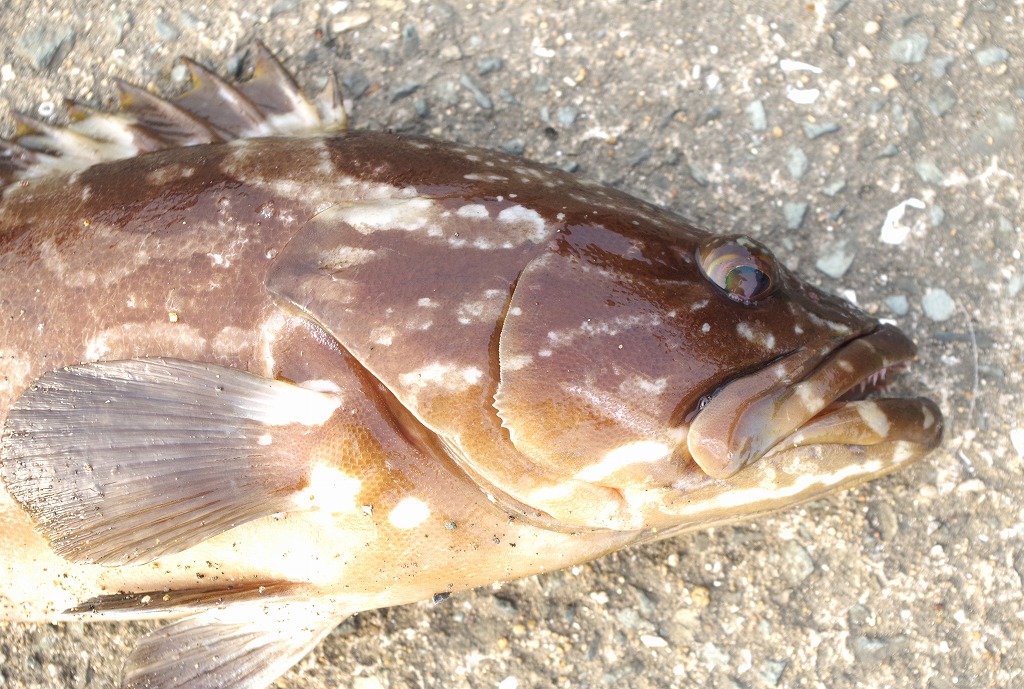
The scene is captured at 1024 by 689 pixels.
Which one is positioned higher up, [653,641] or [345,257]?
[345,257]

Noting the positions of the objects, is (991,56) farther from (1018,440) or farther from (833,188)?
(1018,440)

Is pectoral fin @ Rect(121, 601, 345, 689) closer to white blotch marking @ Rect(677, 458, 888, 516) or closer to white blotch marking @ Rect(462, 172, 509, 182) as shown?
white blotch marking @ Rect(677, 458, 888, 516)

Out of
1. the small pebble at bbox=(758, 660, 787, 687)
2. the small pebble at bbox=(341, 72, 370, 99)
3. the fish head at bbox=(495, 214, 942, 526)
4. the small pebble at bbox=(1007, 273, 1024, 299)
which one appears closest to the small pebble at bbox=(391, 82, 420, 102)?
the small pebble at bbox=(341, 72, 370, 99)

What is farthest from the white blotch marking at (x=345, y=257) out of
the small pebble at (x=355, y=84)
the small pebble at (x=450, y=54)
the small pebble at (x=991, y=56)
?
the small pebble at (x=991, y=56)

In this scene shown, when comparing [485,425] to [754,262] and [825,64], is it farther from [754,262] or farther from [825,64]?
[825,64]

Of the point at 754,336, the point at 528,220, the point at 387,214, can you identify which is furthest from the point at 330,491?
the point at 754,336

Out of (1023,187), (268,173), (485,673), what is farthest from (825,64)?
(485,673)
